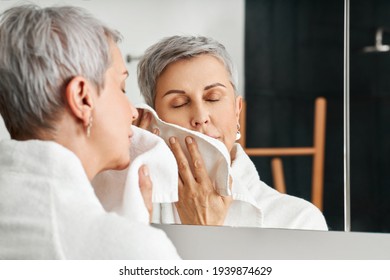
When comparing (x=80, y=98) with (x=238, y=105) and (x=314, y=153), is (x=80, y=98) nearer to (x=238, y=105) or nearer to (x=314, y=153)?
(x=238, y=105)

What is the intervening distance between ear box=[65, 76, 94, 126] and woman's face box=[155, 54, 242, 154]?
19 centimetres

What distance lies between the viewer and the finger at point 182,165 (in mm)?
1317

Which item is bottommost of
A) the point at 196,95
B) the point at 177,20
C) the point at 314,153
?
the point at 314,153

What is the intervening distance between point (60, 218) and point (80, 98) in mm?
218

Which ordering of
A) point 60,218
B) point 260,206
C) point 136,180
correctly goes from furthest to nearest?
point 260,206 → point 136,180 → point 60,218

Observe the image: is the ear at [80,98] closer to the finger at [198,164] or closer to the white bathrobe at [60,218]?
the white bathrobe at [60,218]

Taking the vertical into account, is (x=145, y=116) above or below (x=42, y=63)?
below

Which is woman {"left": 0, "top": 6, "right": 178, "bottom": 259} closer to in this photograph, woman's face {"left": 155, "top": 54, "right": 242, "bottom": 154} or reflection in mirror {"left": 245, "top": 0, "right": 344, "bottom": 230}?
woman's face {"left": 155, "top": 54, "right": 242, "bottom": 154}

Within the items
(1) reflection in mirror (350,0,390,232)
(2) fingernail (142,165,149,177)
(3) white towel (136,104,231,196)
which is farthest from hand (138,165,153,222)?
(1) reflection in mirror (350,0,390,232)

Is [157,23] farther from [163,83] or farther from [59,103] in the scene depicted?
[59,103]

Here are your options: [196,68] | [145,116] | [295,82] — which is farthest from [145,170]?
[295,82]

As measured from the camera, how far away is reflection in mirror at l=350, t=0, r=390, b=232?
1.25 metres

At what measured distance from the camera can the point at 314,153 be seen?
1.29 meters
